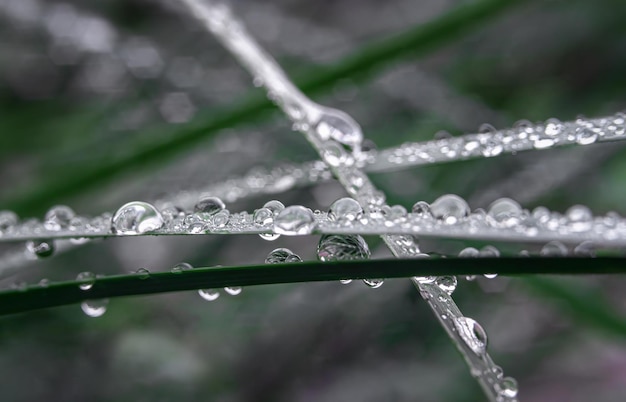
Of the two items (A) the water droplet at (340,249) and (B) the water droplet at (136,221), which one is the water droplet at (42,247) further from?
(A) the water droplet at (340,249)

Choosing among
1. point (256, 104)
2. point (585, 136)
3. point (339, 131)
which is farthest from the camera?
point (256, 104)

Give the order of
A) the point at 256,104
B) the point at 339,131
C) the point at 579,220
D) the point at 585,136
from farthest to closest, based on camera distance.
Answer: the point at 256,104, the point at 339,131, the point at 585,136, the point at 579,220

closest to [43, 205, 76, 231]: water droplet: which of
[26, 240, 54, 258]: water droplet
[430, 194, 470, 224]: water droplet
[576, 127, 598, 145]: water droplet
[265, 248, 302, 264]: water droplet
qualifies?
[26, 240, 54, 258]: water droplet

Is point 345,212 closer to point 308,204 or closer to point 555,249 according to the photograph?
point 555,249

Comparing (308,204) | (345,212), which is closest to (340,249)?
(345,212)

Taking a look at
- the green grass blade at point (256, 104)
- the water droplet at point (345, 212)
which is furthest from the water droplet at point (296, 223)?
the green grass blade at point (256, 104)

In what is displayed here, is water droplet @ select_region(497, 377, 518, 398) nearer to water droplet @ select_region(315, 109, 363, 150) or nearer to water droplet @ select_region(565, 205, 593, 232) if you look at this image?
water droplet @ select_region(565, 205, 593, 232)

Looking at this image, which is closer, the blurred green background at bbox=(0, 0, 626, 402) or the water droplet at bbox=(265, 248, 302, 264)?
the water droplet at bbox=(265, 248, 302, 264)
